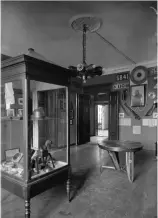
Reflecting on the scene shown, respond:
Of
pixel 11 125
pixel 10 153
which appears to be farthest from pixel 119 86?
pixel 10 153

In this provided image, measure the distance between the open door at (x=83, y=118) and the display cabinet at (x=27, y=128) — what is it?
4.14 m

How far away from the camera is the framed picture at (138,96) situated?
5164 millimetres

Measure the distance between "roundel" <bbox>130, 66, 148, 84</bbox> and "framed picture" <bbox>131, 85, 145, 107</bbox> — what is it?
0.20m

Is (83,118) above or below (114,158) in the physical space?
above

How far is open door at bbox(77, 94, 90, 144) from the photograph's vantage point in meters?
6.48

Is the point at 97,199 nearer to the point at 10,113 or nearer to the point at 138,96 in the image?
the point at 10,113

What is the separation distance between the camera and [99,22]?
2717 mm

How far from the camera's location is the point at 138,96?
17.2 feet

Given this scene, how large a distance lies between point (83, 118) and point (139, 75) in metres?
2.84

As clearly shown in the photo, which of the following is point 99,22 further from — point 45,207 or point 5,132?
point 45,207

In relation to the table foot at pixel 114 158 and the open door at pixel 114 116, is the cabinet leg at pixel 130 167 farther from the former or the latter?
the open door at pixel 114 116

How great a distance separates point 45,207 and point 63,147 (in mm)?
850

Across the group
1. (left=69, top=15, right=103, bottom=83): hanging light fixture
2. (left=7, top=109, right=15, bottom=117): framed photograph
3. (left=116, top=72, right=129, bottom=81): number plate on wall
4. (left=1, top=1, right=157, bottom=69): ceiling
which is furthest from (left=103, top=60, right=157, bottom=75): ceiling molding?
(left=7, top=109, right=15, bottom=117): framed photograph

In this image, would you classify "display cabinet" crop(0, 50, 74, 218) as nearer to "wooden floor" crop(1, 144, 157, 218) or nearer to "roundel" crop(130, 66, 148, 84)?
"wooden floor" crop(1, 144, 157, 218)
